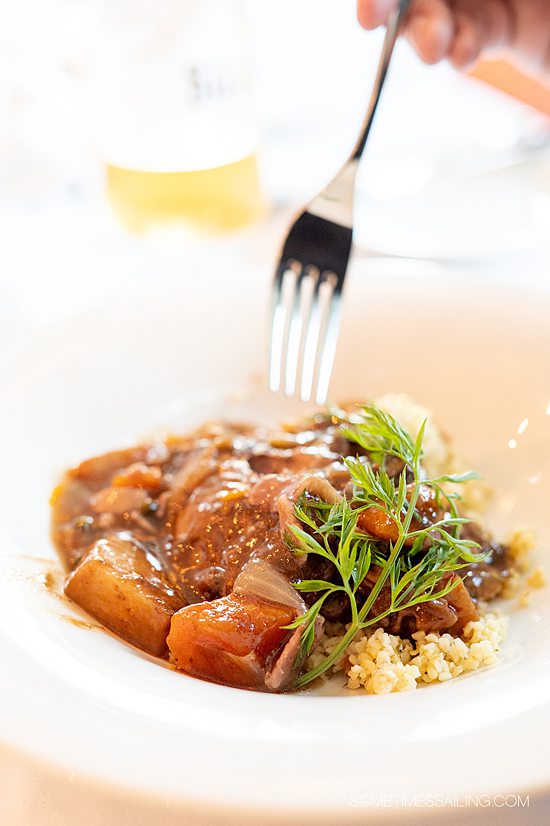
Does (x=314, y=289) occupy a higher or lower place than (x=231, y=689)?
higher

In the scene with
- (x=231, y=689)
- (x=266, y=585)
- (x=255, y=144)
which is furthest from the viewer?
(x=255, y=144)

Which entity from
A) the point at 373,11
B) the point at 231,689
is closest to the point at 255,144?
the point at 373,11

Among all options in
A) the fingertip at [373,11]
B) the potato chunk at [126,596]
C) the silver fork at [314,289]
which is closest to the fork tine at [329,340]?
the silver fork at [314,289]

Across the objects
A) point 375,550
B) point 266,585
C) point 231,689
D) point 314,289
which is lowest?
point 231,689

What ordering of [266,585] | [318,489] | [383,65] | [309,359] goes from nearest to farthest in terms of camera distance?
[266,585], [318,489], [383,65], [309,359]

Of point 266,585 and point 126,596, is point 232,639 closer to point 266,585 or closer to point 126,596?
point 266,585

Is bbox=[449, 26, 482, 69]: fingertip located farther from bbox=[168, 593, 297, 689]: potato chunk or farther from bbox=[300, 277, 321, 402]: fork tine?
bbox=[168, 593, 297, 689]: potato chunk

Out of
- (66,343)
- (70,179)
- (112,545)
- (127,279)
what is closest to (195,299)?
(127,279)

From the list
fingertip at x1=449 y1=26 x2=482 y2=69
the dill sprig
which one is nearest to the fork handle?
fingertip at x1=449 y1=26 x2=482 y2=69
